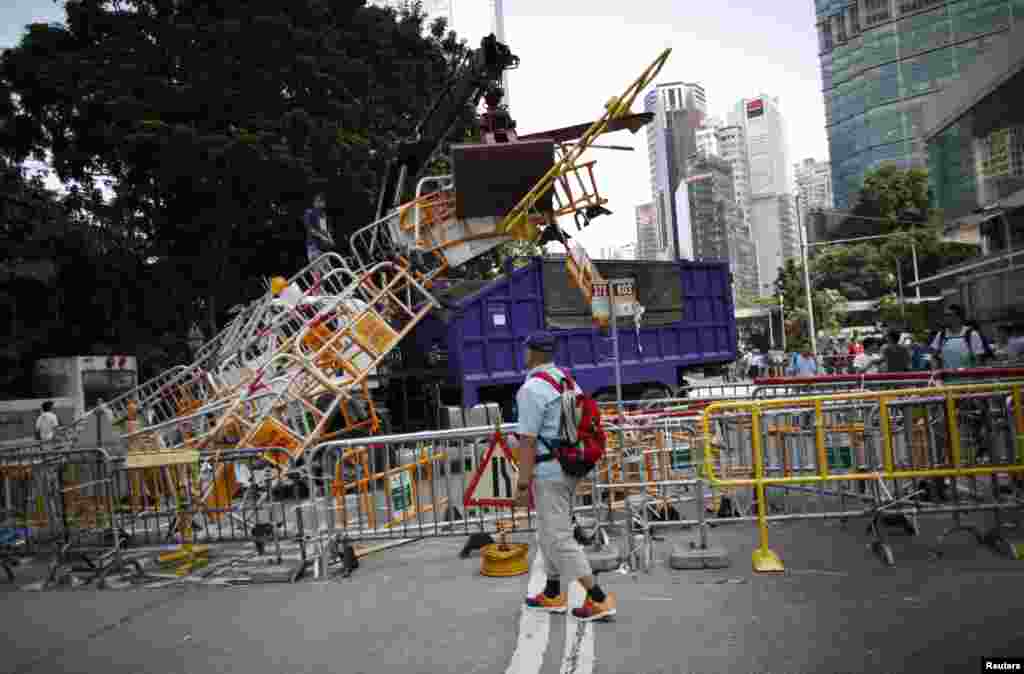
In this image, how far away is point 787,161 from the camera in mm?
91812

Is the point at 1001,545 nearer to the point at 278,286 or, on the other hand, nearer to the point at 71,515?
the point at 71,515

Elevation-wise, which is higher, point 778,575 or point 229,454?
point 229,454

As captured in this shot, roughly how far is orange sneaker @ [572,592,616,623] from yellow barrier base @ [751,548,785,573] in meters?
1.51

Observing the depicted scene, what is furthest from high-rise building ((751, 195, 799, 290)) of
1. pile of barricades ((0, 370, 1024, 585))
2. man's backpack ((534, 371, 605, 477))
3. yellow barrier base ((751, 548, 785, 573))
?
man's backpack ((534, 371, 605, 477))

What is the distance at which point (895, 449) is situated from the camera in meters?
6.91

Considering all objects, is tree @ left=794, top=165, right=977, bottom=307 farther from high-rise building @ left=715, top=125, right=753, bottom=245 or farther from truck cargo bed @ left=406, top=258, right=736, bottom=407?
truck cargo bed @ left=406, top=258, right=736, bottom=407

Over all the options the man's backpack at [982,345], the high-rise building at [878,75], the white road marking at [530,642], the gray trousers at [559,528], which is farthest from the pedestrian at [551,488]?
the high-rise building at [878,75]

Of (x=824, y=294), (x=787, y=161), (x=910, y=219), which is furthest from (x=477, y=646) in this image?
(x=787, y=161)

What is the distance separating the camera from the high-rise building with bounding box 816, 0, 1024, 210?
181 feet

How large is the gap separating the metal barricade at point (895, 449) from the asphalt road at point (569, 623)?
0.35 meters

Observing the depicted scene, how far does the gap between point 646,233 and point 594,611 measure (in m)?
98.8

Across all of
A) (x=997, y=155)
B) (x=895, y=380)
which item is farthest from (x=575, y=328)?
(x=997, y=155)

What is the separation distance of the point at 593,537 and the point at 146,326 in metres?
16.3

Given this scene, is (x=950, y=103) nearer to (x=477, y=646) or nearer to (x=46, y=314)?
(x=477, y=646)
